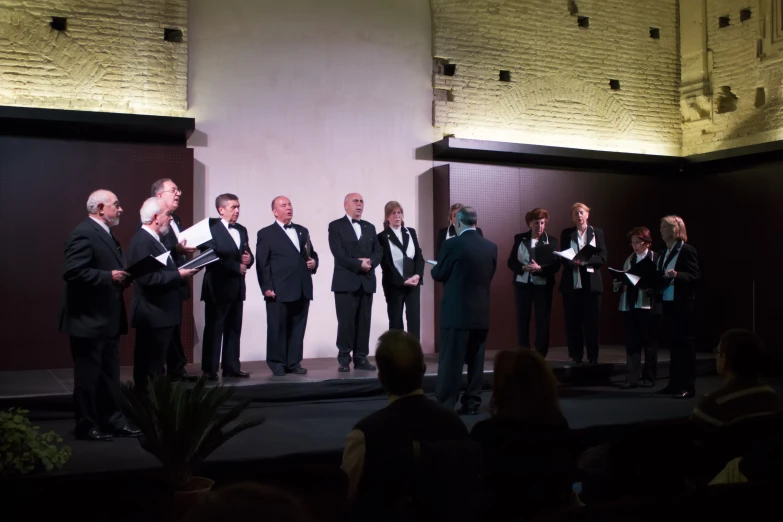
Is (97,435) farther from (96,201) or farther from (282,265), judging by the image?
(282,265)

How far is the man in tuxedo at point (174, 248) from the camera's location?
5.49 meters

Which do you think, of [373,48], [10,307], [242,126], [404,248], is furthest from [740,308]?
[10,307]

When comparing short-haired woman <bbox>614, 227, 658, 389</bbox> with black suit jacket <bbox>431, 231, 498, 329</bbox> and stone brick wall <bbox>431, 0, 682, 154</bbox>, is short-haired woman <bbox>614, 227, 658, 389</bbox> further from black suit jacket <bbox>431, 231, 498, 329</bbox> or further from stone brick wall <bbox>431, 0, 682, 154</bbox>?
stone brick wall <bbox>431, 0, 682, 154</bbox>

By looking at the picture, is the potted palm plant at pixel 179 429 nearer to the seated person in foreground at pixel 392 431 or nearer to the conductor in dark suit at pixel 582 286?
the seated person in foreground at pixel 392 431

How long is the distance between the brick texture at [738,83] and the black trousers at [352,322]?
532 cm

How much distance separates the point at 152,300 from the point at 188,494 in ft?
5.89

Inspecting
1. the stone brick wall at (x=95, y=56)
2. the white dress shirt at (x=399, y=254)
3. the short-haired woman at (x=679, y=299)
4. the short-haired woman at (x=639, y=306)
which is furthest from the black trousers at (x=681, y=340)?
the stone brick wall at (x=95, y=56)

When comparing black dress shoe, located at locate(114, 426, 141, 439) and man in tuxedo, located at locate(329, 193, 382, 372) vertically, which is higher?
man in tuxedo, located at locate(329, 193, 382, 372)

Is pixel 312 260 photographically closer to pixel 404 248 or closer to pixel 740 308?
pixel 404 248

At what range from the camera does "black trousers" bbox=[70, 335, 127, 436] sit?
175 inches

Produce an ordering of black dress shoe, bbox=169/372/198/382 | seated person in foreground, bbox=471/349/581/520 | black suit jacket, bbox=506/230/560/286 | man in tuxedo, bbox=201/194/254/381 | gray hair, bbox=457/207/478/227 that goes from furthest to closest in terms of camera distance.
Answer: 1. black suit jacket, bbox=506/230/560/286
2. man in tuxedo, bbox=201/194/254/381
3. black dress shoe, bbox=169/372/198/382
4. gray hair, bbox=457/207/478/227
5. seated person in foreground, bbox=471/349/581/520

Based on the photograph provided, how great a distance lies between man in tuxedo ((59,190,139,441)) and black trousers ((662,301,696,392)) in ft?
13.3

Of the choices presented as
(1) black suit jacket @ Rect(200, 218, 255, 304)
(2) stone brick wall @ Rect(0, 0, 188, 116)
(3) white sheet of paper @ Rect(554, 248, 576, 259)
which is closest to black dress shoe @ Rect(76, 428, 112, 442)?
(1) black suit jacket @ Rect(200, 218, 255, 304)

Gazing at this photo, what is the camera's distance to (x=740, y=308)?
8.84 m
